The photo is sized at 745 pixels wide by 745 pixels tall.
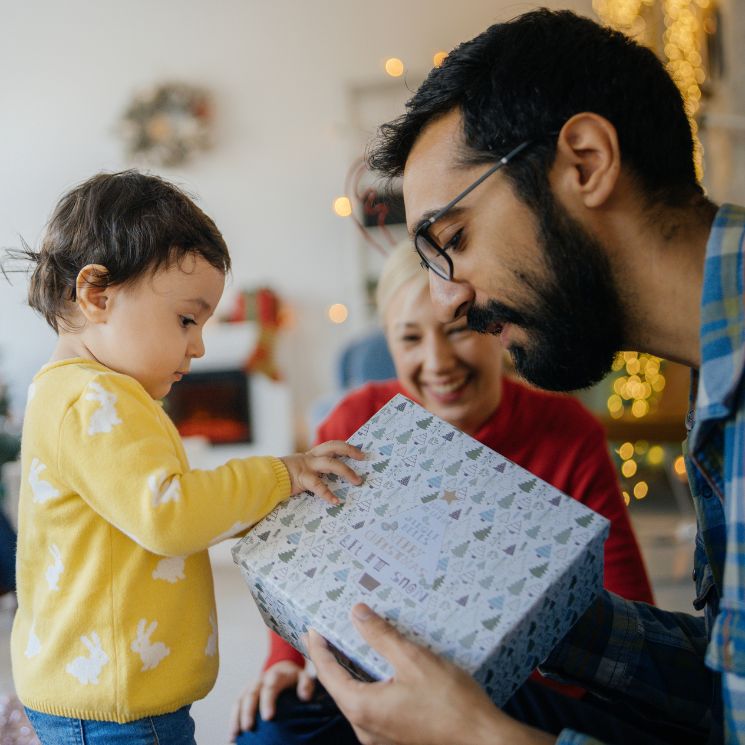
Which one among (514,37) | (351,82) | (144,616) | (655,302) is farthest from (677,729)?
(351,82)

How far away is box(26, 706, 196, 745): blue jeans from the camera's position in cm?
75

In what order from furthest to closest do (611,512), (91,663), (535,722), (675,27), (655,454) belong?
(655,454), (675,27), (611,512), (535,722), (91,663)

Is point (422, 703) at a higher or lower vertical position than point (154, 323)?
lower

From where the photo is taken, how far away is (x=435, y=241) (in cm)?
88

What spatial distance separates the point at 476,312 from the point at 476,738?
47 centimetres

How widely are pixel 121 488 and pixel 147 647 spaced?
0.55 feet

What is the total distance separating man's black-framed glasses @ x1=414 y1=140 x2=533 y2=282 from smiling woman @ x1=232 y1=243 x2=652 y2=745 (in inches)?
16.8

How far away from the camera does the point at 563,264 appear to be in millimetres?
824

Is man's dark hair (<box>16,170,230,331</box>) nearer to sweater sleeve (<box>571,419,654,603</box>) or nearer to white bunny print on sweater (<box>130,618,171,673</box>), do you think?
white bunny print on sweater (<box>130,618,171,673</box>)

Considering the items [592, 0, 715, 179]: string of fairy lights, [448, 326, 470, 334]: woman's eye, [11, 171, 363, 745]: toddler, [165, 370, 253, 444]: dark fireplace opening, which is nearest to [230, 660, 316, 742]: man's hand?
[11, 171, 363, 745]: toddler

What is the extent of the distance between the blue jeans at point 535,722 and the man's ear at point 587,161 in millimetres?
634

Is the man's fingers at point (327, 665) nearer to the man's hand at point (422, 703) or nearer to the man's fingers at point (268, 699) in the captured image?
the man's hand at point (422, 703)

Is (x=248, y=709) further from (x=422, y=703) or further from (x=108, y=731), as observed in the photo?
(x=422, y=703)

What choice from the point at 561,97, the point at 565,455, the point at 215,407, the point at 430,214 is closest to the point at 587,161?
the point at 561,97
